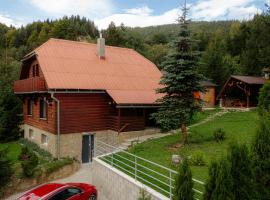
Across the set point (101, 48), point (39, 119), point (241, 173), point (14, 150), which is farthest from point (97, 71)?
point (241, 173)

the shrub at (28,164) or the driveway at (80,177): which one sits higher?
the shrub at (28,164)

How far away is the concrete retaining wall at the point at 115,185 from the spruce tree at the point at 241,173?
2891 millimetres

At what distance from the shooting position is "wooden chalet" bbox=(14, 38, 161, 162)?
66.5 ft

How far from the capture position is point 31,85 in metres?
22.9

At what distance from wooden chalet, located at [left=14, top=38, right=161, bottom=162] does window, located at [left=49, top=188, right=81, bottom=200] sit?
8.21 meters

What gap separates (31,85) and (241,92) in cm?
2279

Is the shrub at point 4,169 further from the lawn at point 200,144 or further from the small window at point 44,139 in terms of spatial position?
the small window at point 44,139

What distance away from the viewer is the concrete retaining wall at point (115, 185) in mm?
10554

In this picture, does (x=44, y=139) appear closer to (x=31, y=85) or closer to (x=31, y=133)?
(x=31, y=133)

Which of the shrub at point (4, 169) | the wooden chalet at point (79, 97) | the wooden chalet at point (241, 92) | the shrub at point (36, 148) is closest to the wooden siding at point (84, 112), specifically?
the wooden chalet at point (79, 97)

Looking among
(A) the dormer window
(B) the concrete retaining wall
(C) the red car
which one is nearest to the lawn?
(B) the concrete retaining wall

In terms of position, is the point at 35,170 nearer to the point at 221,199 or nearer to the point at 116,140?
the point at 116,140

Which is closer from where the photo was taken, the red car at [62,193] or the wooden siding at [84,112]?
the red car at [62,193]

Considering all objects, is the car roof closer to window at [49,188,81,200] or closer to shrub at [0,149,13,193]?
window at [49,188,81,200]
